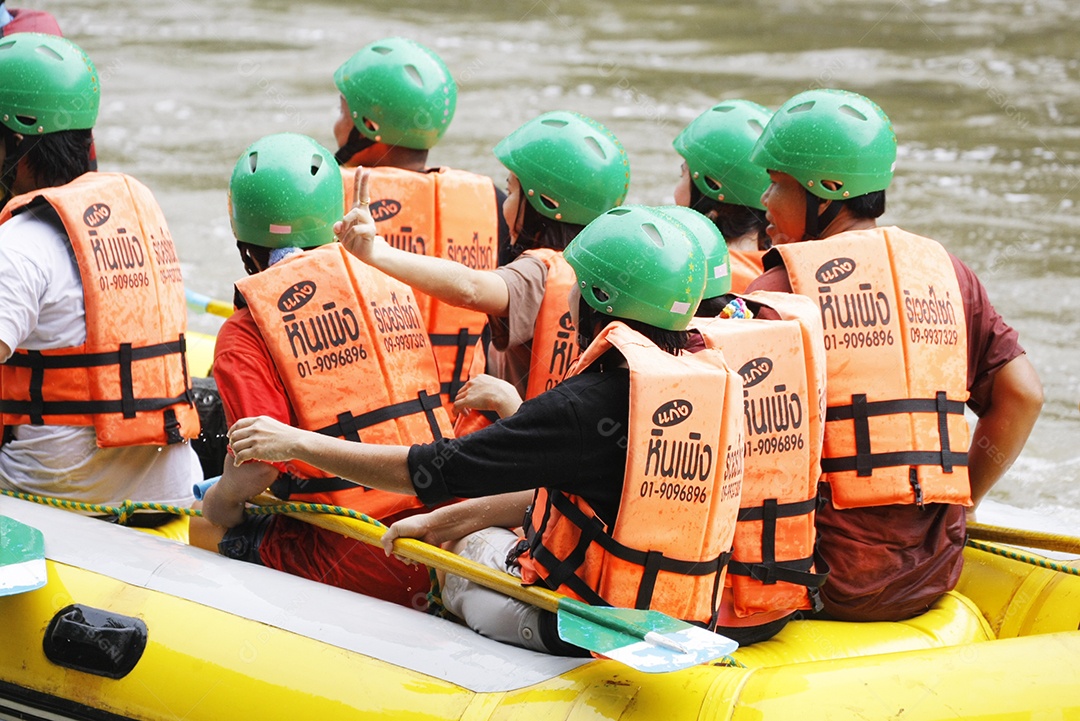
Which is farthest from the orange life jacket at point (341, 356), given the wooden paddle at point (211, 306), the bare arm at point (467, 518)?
the wooden paddle at point (211, 306)

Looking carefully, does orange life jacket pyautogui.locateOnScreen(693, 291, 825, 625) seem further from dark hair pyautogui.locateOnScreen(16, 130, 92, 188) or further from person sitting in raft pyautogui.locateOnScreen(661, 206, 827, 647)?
dark hair pyautogui.locateOnScreen(16, 130, 92, 188)

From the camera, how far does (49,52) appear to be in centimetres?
393

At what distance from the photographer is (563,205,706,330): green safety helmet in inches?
112

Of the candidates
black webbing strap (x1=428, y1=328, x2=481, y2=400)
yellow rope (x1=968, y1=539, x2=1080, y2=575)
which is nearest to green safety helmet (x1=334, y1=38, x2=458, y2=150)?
black webbing strap (x1=428, y1=328, x2=481, y2=400)

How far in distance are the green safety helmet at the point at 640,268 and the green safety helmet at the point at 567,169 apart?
897mm

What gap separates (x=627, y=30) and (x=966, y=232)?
744 cm

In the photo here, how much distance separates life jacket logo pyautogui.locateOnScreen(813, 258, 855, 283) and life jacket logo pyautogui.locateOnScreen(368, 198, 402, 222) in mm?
1700

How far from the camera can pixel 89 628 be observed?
321 centimetres

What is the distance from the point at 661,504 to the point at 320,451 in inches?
30.1

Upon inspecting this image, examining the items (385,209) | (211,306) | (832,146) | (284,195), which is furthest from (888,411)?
(211,306)

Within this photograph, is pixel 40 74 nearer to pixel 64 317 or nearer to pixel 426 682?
pixel 64 317

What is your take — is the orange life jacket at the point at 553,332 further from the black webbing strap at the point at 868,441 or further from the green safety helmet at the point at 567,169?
the black webbing strap at the point at 868,441

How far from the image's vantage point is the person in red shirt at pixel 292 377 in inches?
131

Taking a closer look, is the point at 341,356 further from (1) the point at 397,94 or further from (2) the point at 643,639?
(1) the point at 397,94
